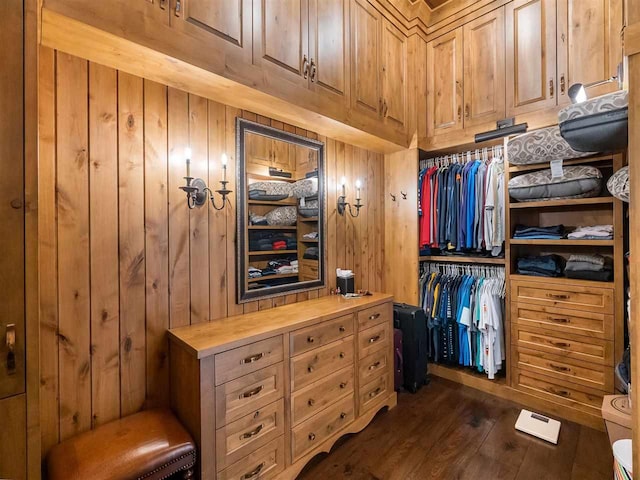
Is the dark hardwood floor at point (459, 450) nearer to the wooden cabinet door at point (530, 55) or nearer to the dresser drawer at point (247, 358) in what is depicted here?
the dresser drawer at point (247, 358)

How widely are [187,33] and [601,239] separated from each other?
2.79 meters

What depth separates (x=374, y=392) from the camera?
2.31 metres

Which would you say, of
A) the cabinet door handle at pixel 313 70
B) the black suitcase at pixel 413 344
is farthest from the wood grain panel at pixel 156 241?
the black suitcase at pixel 413 344

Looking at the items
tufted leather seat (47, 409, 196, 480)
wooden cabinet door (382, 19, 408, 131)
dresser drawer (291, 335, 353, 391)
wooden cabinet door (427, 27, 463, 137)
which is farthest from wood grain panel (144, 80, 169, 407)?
wooden cabinet door (427, 27, 463, 137)

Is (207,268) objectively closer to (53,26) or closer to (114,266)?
(114,266)

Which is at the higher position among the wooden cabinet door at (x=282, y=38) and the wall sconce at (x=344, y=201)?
the wooden cabinet door at (x=282, y=38)

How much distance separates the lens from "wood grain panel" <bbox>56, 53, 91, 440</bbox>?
1.38 meters

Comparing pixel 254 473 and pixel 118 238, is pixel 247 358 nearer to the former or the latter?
pixel 254 473

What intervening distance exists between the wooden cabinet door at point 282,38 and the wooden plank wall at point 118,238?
1.31 feet

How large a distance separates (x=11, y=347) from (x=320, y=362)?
4.64 feet

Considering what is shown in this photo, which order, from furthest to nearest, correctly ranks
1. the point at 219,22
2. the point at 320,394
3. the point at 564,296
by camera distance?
the point at 564,296 < the point at 320,394 < the point at 219,22

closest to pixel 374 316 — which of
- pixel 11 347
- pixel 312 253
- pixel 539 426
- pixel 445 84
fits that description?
pixel 312 253

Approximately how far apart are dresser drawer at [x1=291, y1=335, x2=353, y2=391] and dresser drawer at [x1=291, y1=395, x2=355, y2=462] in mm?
228

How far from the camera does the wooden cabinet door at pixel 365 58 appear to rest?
227 cm
